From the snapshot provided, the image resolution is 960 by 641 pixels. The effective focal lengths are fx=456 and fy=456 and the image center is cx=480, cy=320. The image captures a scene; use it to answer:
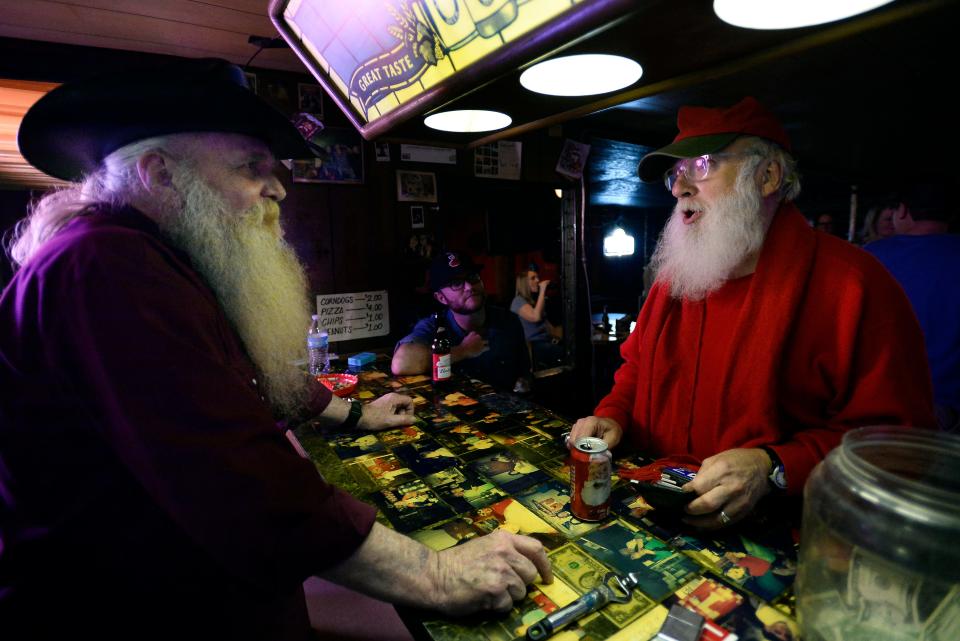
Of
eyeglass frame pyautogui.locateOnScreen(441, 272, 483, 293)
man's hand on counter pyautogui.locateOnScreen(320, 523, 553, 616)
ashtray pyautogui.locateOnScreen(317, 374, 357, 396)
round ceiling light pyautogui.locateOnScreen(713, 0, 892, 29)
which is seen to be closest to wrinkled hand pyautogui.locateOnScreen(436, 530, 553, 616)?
man's hand on counter pyautogui.locateOnScreen(320, 523, 553, 616)

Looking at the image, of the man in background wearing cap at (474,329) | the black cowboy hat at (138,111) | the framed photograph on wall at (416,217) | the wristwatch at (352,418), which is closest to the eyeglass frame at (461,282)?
the man in background wearing cap at (474,329)

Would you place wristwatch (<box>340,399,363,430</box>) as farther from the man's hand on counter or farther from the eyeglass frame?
the eyeglass frame

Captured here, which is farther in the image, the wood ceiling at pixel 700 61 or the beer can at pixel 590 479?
the beer can at pixel 590 479

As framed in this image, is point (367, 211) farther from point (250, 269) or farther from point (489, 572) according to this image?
point (489, 572)

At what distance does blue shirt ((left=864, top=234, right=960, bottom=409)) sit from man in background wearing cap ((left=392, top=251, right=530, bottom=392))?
2388 millimetres

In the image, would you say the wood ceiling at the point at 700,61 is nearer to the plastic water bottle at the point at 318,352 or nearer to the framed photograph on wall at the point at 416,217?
the framed photograph on wall at the point at 416,217

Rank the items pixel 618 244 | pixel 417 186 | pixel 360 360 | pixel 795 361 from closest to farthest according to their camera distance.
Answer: pixel 795 361, pixel 360 360, pixel 417 186, pixel 618 244

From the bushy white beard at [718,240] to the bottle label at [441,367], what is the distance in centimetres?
118

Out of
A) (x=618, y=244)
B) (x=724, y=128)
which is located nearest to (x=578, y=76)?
(x=724, y=128)

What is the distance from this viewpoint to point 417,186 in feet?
11.7

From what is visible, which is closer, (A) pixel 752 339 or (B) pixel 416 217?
(A) pixel 752 339

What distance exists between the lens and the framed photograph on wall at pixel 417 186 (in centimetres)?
351

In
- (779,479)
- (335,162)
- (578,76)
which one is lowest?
(779,479)

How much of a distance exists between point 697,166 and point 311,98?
265 cm
